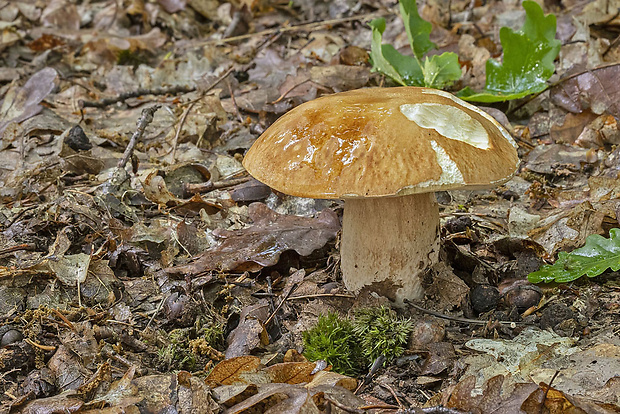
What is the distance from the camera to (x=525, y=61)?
445 centimetres

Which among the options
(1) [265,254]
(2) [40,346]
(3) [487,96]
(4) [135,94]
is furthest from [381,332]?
(4) [135,94]

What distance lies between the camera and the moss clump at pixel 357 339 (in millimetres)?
2562

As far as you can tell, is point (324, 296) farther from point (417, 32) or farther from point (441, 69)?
point (417, 32)

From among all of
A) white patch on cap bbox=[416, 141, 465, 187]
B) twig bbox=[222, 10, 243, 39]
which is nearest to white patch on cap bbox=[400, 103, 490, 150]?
white patch on cap bbox=[416, 141, 465, 187]

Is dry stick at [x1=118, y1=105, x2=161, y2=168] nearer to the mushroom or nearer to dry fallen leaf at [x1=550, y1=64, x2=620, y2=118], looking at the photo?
the mushroom

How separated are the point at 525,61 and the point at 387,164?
2.77m

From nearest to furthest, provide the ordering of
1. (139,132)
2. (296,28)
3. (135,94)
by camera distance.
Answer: (139,132) → (135,94) → (296,28)

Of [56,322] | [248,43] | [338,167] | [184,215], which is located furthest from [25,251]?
[248,43]

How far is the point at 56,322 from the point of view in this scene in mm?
2658

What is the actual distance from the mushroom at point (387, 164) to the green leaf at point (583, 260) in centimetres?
56

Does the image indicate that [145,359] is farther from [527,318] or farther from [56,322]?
[527,318]

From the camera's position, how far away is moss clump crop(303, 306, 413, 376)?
2.56m

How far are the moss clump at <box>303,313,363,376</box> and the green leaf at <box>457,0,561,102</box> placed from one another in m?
2.45

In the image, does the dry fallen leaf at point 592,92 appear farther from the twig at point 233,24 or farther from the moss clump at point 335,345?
the twig at point 233,24
